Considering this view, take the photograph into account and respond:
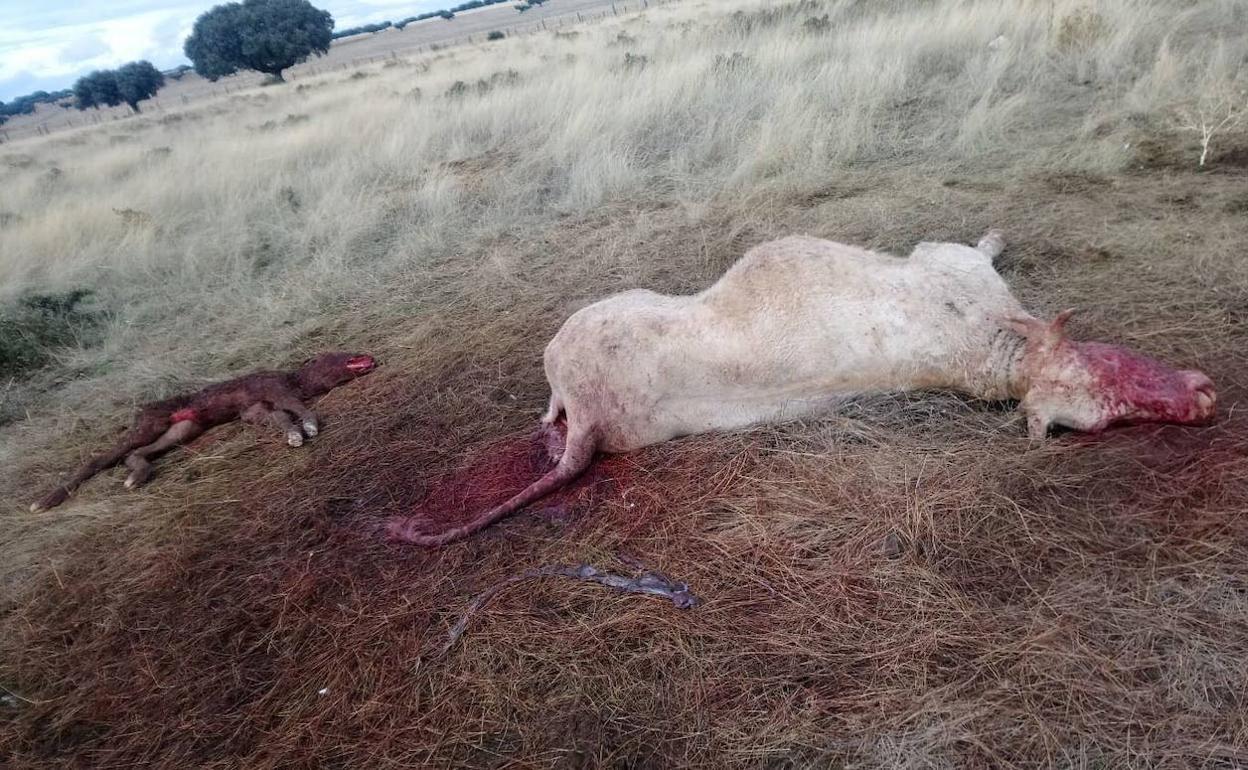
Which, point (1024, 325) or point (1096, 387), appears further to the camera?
point (1024, 325)

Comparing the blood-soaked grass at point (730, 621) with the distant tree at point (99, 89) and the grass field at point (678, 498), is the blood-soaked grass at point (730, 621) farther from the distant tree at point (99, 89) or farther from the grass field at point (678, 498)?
the distant tree at point (99, 89)

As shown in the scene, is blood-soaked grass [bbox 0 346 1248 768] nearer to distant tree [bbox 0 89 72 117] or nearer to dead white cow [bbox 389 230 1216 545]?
dead white cow [bbox 389 230 1216 545]

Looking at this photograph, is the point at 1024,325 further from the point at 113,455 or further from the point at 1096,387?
the point at 113,455

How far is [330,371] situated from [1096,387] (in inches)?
187

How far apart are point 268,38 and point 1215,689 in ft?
137

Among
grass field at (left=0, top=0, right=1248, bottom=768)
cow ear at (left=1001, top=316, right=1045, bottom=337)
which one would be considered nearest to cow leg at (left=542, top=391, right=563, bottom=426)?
grass field at (left=0, top=0, right=1248, bottom=768)

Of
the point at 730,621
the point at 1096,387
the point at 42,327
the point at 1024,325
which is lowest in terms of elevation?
the point at 730,621

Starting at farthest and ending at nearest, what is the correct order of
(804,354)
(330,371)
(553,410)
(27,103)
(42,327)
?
1. (27,103)
2. (42,327)
3. (330,371)
4. (553,410)
5. (804,354)

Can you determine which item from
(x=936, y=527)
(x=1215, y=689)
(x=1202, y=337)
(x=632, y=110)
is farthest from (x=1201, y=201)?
(x=632, y=110)

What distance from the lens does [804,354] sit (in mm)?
3160

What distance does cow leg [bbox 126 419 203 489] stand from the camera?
4.35m

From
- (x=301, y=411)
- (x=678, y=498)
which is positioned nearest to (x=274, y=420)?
(x=301, y=411)

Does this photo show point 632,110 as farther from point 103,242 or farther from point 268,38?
point 268,38

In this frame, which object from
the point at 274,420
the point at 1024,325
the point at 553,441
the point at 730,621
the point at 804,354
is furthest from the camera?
the point at 274,420
